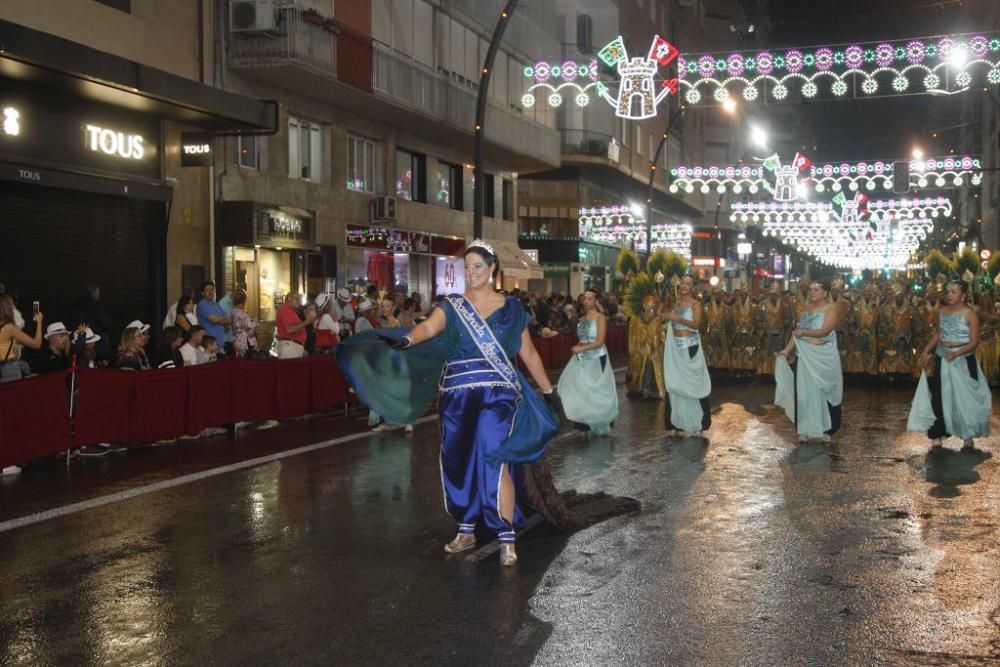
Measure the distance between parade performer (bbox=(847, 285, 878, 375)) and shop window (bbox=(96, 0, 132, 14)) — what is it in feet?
45.0

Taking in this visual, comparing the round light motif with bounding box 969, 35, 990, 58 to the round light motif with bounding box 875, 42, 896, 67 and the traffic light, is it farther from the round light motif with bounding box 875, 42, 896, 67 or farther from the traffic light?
the traffic light

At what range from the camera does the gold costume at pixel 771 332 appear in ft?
71.4

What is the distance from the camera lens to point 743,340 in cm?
2233

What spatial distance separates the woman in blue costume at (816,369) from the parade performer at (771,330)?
30.2ft

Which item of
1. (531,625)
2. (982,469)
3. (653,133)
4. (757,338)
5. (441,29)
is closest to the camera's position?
(531,625)

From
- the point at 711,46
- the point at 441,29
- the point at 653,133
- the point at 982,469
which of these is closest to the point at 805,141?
the point at 711,46

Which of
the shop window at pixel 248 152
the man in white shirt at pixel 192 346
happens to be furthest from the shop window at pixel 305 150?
the man in white shirt at pixel 192 346

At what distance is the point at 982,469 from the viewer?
10.5 metres

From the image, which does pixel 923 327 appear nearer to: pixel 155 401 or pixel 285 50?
pixel 285 50

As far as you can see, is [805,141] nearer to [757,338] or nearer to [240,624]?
[757,338]

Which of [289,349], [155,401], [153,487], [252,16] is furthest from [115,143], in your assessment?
[153,487]

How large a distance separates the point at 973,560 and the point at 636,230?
49.5 metres

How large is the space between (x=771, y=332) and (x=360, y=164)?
417 inches

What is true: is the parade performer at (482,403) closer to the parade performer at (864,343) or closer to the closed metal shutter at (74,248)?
the closed metal shutter at (74,248)
